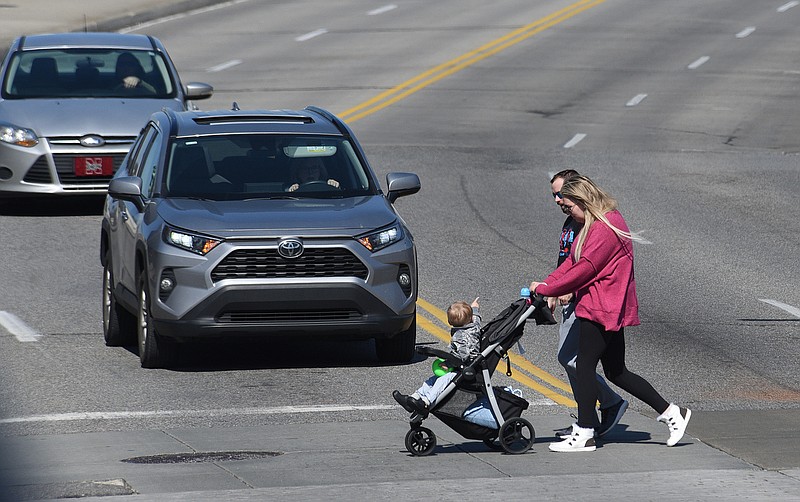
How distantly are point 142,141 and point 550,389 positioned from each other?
163 inches

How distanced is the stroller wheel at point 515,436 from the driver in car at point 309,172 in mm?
3442

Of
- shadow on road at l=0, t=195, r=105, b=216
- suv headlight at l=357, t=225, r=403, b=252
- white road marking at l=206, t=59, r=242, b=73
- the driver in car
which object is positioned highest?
the driver in car

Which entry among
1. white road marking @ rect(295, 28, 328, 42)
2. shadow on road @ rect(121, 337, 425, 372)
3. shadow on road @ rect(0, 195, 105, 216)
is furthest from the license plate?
white road marking @ rect(295, 28, 328, 42)

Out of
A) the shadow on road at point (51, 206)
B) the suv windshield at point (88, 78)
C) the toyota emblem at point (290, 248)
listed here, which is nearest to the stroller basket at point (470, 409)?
the toyota emblem at point (290, 248)

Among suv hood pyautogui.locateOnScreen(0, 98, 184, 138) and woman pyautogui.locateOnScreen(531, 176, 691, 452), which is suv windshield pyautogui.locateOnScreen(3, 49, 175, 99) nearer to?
suv hood pyautogui.locateOnScreen(0, 98, 184, 138)

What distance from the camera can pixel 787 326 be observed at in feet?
43.4

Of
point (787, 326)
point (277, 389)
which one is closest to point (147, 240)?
point (277, 389)

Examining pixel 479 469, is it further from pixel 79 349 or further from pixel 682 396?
pixel 79 349

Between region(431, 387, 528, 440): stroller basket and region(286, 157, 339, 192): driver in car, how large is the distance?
3.25 meters

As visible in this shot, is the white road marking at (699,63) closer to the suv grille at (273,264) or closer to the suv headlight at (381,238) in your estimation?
the suv headlight at (381,238)

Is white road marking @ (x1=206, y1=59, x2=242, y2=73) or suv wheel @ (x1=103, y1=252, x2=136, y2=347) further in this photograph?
white road marking @ (x1=206, y1=59, x2=242, y2=73)

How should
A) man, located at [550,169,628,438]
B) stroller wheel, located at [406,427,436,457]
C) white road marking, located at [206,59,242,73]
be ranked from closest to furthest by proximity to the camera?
stroller wheel, located at [406,427,436,457]
man, located at [550,169,628,438]
white road marking, located at [206,59,242,73]

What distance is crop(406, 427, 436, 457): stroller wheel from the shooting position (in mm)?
8789

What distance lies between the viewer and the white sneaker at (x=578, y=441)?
8906 millimetres
